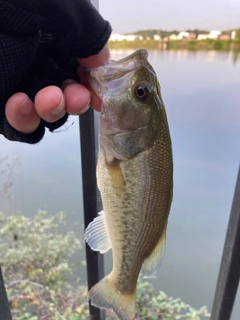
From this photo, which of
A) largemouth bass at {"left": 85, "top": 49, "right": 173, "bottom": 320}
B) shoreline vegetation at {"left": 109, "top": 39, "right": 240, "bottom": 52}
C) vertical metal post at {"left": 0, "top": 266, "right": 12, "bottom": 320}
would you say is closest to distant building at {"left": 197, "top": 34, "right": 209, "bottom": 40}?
shoreline vegetation at {"left": 109, "top": 39, "right": 240, "bottom": 52}

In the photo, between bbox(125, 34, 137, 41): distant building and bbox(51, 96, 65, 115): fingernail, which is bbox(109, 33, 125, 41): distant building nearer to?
bbox(125, 34, 137, 41): distant building

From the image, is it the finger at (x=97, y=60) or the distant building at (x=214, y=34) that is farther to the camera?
the distant building at (x=214, y=34)

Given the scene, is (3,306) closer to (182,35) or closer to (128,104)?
(128,104)

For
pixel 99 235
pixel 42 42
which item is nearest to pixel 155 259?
pixel 99 235

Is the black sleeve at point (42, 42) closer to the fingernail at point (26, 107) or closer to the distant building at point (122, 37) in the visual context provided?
the fingernail at point (26, 107)

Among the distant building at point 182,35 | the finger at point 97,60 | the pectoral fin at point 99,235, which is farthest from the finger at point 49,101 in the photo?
the distant building at point 182,35

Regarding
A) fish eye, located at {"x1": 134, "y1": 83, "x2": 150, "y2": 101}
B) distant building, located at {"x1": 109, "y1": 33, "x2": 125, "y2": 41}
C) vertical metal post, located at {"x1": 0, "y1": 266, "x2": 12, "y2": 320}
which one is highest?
distant building, located at {"x1": 109, "y1": 33, "x2": 125, "y2": 41}
